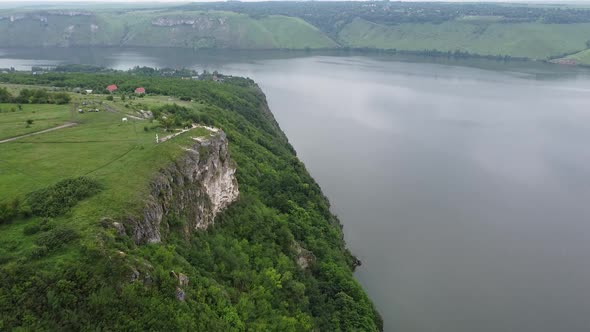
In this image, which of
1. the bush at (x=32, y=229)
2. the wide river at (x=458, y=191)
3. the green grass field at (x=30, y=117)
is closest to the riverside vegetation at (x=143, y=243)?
the bush at (x=32, y=229)

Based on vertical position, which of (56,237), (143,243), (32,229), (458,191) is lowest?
(458,191)

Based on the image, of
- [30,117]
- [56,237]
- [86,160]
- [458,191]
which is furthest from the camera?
[458,191]

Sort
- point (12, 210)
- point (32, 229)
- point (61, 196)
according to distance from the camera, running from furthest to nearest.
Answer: point (61, 196) < point (12, 210) < point (32, 229)

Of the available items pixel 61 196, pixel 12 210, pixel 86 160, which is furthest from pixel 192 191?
pixel 12 210

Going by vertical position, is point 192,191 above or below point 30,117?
below

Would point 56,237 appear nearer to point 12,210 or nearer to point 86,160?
point 12,210

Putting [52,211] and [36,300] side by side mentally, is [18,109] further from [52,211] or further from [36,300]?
[36,300]
